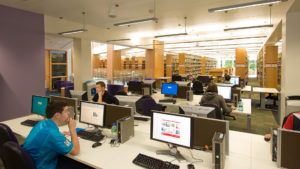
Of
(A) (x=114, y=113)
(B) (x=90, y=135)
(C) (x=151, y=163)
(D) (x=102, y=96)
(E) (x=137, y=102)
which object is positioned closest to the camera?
(C) (x=151, y=163)

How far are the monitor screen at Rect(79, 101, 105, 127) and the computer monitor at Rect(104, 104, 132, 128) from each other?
0.13m

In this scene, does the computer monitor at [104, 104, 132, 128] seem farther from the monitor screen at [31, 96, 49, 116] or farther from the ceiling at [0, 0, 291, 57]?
the ceiling at [0, 0, 291, 57]

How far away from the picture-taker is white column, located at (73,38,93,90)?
24.6 ft

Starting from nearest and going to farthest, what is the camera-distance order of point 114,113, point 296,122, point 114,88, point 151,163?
point 151,163, point 296,122, point 114,113, point 114,88

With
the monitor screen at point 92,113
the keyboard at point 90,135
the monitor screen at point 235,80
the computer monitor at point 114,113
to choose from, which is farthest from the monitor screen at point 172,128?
the monitor screen at point 235,80

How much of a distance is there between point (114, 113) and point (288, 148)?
2.08 meters

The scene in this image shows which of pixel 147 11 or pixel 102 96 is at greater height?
pixel 147 11

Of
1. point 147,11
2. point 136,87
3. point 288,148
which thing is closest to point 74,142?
point 288,148

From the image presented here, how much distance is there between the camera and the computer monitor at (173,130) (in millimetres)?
1904

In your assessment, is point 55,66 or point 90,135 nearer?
point 90,135

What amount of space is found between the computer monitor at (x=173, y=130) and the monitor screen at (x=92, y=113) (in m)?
0.90

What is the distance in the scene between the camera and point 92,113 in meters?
2.75

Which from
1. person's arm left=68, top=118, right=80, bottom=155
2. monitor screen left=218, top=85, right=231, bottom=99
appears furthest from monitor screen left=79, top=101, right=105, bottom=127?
monitor screen left=218, top=85, right=231, bottom=99

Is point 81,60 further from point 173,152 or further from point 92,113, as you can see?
point 173,152
